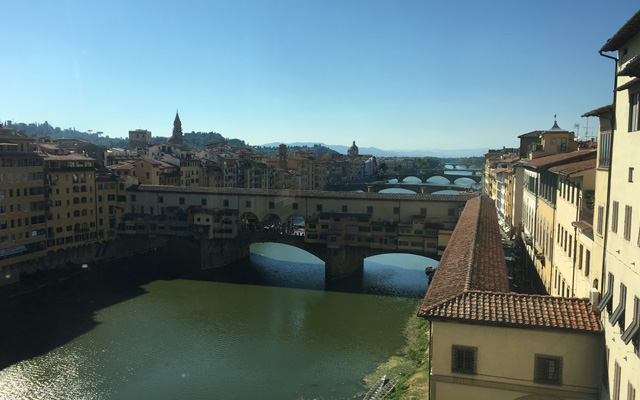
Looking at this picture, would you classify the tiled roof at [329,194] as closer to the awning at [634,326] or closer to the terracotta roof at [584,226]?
the terracotta roof at [584,226]

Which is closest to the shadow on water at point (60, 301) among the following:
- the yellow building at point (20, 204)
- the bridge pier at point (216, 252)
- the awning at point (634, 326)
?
the yellow building at point (20, 204)

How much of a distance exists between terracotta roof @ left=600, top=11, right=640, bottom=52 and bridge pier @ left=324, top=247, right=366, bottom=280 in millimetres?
24335

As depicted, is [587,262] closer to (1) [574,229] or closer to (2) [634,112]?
(1) [574,229]

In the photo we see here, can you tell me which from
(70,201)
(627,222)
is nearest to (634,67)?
(627,222)

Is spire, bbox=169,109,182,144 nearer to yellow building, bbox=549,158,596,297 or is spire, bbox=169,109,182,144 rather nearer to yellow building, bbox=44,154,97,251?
yellow building, bbox=44,154,97,251

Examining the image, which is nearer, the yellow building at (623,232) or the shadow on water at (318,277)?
the yellow building at (623,232)

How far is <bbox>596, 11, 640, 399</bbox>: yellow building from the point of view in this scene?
804cm

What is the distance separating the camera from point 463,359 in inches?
412

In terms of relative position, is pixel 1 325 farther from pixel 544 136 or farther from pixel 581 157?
pixel 544 136

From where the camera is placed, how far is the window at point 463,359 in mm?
10406

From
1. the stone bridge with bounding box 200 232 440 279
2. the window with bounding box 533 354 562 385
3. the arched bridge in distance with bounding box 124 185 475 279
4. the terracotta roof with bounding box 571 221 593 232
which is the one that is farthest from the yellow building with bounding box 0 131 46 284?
the terracotta roof with bounding box 571 221 593 232

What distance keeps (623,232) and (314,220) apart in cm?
2601

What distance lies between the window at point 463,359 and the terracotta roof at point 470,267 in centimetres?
102

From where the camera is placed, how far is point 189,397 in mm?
17719
